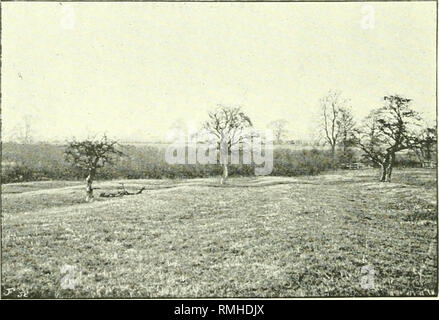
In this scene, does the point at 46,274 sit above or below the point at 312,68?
below

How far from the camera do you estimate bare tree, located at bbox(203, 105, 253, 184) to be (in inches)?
221

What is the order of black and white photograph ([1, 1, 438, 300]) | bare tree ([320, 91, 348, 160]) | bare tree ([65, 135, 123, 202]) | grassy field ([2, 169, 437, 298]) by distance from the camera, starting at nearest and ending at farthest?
grassy field ([2, 169, 437, 298]) → black and white photograph ([1, 1, 438, 300]) → bare tree ([65, 135, 123, 202]) → bare tree ([320, 91, 348, 160])

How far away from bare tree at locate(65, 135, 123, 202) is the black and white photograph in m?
0.02

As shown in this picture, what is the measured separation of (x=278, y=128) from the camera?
565 cm

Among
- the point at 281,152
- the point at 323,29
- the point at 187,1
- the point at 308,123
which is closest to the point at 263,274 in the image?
the point at 281,152

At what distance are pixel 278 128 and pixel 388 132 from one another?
1.63m

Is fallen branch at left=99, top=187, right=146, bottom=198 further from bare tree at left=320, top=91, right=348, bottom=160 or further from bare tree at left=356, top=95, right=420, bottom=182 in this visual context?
bare tree at left=356, top=95, right=420, bottom=182

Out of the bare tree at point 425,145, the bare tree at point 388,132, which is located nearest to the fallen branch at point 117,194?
the bare tree at point 388,132

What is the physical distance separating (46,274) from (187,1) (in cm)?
422

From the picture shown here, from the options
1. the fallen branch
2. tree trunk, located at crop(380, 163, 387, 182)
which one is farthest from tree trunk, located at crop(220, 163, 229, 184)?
tree trunk, located at crop(380, 163, 387, 182)

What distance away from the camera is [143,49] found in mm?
5668

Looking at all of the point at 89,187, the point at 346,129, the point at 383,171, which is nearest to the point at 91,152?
the point at 89,187

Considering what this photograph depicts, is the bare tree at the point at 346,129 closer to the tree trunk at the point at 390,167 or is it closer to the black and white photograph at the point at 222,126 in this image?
the black and white photograph at the point at 222,126

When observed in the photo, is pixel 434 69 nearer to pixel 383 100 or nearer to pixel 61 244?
pixel 383 100
